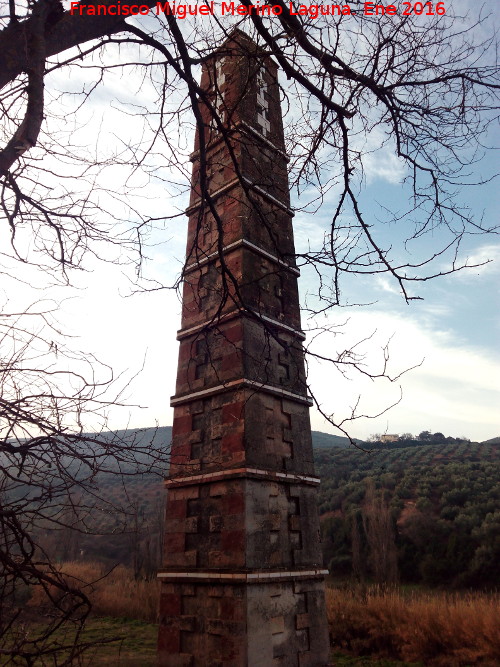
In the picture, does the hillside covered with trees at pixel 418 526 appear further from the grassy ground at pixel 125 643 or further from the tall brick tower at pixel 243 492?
the tall brick tower at pixel 243 492

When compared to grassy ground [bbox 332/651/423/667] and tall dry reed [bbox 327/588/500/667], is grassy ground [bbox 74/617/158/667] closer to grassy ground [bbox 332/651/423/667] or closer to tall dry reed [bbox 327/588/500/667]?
grassy ground [bbox 332/651/423/667]

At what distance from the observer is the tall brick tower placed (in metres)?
7.11

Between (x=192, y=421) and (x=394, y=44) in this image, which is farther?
(x=192, y=421)

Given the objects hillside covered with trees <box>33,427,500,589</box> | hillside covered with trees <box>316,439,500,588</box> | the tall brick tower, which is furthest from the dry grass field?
hillside covered with trees <box>33,427,500,589</box>

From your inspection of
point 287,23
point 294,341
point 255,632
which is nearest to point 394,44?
point 287,23

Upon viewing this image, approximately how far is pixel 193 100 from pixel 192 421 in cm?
635

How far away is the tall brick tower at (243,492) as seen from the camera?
280 inches

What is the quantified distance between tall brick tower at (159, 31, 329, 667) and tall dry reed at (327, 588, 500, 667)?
14.0 feet

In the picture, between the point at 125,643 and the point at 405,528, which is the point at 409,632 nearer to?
the point at 125,643

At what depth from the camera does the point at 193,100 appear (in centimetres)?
399

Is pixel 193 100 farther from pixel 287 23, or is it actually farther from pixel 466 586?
pixel 466 586

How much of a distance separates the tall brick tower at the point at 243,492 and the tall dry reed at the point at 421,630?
4.25 meters

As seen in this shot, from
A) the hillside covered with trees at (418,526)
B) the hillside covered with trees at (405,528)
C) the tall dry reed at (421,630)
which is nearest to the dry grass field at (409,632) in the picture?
the tall dry reed at (421,630)

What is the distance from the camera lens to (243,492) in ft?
24.7
